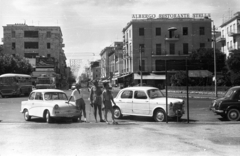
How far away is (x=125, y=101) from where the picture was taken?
14.6 meters

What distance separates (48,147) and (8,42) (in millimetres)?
75659

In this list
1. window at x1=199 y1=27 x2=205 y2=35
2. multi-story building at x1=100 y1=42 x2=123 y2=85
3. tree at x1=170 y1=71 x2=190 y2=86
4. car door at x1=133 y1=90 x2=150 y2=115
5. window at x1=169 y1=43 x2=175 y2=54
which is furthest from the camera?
multi-story building at x1=100 y1=42 x2=123 y2=85

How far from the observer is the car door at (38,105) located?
13.9 meters

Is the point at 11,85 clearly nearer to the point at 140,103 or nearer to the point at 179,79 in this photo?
the point at 179,79

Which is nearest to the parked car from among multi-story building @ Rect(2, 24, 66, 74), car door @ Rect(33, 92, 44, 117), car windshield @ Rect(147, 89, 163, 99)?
car windshield @ Rect(147, 89, 163, 99)

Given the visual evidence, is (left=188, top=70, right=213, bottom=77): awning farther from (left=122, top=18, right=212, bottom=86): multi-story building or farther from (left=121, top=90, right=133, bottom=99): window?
(left=121, top=90, right=133, bottom=99): window

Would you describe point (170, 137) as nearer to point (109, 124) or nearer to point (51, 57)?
point (109, 124)

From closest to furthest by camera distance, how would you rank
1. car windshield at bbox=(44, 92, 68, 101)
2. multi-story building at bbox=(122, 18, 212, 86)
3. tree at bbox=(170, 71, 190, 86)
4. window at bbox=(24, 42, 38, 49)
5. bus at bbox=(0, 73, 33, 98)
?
car windshield at bbox=(44, 92, 68, 101) < bus at bbox=(0, 73, 33, 98) < tree at bbox=(170, 71, 190, 86) < multi-story building at bbox=(122, 18, 212, 86) < window at bbox=(24, 42, 38, 49)

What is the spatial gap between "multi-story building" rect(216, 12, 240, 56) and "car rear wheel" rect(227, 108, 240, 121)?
145ft

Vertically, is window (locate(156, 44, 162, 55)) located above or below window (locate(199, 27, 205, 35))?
below

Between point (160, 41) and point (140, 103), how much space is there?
163 feet

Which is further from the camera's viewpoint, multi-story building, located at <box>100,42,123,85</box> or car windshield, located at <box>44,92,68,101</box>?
multi-story building, located at <box>100,42,123,85</box>

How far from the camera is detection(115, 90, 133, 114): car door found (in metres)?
14.4

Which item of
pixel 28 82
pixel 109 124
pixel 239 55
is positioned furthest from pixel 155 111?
pixel 239 55
